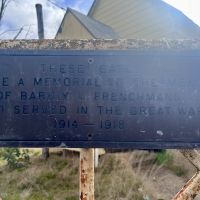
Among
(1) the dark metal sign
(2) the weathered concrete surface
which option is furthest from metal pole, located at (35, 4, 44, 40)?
(1) the dark metal sign

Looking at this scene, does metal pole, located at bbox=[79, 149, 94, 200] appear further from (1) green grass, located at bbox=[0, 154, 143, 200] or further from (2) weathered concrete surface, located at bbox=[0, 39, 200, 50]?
(1) green grass, located at bbox=[0, 154, 143, 200]

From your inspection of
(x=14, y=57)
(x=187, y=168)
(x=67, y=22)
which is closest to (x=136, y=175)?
(x=187, y=168)

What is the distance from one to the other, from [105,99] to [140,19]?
45.6 ft

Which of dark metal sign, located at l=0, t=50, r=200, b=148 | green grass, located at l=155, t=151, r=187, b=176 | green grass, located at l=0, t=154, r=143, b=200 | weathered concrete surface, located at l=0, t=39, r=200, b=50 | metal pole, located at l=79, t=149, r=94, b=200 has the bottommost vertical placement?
green grass, located at l=0, t=154, r=143, b=200

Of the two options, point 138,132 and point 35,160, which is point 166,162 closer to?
point 35,160

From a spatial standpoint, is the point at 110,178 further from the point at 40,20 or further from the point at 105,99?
the point at 40,20

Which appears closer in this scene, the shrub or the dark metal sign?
the dark metal sign

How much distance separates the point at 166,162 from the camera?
7.67 metres

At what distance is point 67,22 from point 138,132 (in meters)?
14.7

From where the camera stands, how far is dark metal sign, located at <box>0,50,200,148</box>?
8.73ft

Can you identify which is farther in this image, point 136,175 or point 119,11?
point 119,11

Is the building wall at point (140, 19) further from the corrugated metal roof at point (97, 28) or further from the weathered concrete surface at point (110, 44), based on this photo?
the weathered concrete surface at point (110, 44)

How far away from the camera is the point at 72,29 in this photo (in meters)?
16.4

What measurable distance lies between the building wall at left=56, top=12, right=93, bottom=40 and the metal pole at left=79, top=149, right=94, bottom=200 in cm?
1288
